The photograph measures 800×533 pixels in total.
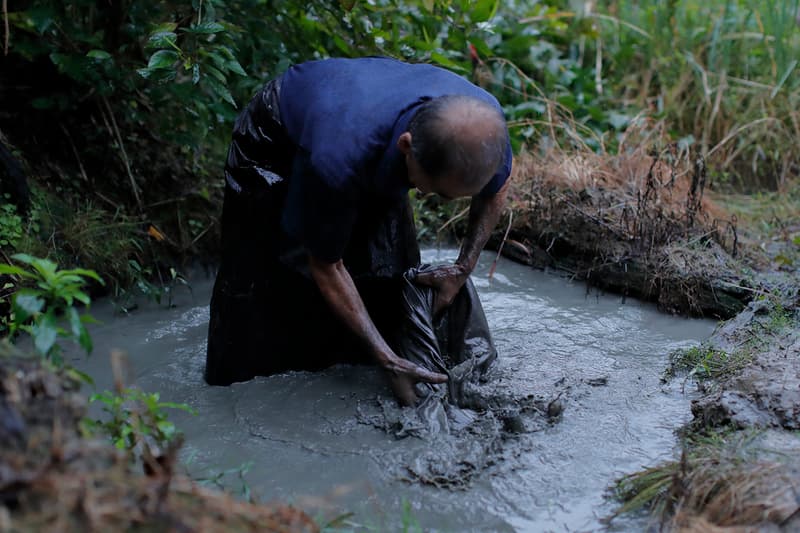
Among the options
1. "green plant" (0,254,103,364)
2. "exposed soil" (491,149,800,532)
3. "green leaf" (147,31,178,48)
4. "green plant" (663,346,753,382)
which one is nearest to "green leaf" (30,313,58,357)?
"green plant" (0,254,103,364)

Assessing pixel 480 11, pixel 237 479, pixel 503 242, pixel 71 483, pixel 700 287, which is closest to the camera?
pixel 71 483

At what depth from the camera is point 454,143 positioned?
2.34m

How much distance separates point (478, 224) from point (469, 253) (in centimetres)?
13

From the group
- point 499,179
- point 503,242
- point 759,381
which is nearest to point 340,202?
point 499,179

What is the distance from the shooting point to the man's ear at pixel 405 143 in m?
2.41

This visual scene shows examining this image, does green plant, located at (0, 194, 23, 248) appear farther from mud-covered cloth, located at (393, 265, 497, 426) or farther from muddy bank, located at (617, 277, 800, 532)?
muddy bank, located at (617, 277, 800, 532)

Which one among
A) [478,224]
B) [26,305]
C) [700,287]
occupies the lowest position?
[700,287]

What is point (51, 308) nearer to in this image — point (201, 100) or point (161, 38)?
point (161, 38)

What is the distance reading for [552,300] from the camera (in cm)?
455

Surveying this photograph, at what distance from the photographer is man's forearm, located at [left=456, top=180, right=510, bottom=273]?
3.25m

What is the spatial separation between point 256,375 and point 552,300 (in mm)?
1920

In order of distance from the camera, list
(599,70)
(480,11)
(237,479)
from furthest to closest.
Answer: (599,70) → (480,11) → (237,479)

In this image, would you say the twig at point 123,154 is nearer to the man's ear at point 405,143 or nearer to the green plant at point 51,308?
the green plant at point 51,308

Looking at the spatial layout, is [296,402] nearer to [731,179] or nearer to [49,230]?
[49,230]
